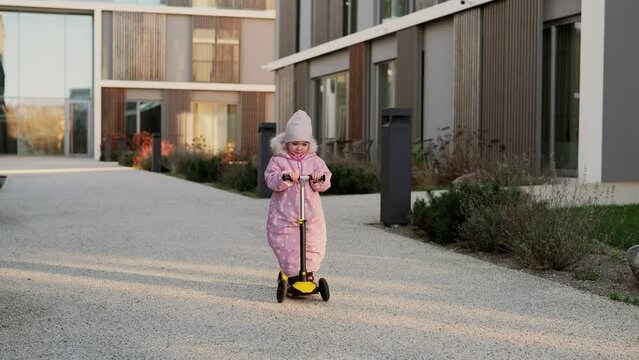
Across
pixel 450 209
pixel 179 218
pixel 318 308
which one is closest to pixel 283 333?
pixel 318 308

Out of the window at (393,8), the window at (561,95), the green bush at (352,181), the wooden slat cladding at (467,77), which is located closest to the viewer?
the green bush at (352,181)

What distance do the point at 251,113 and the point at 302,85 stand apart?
1525 cm

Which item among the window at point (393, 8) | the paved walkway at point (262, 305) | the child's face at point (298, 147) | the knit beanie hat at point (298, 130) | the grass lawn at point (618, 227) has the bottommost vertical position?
the paved walkway at point (262, 305)

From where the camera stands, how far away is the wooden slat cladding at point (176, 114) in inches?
1624

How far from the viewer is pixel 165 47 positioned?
41.5m

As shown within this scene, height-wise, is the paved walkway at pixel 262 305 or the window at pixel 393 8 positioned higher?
the window at pixel 393 8

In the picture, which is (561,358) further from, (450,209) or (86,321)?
(450,209)

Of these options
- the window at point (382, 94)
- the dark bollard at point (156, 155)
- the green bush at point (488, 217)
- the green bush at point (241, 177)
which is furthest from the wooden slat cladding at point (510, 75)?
the dark bollard at point (156, 155)

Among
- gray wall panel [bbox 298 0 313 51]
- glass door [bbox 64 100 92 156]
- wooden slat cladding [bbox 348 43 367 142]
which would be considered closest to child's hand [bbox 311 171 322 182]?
wooden slat cladding [bbox 348 43 367 142]

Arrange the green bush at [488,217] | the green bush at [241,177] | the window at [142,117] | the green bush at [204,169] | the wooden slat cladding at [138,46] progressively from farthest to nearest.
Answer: the window at [142,117]
the wooden slat cladding at [138,46]
the green bush at [204,169]
the green bush at [241,177]
the green bush at [488,217]

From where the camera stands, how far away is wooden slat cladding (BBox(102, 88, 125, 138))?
40625mm

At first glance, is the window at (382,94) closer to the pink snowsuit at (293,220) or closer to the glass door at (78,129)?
the pink snowsuit at (293,220)

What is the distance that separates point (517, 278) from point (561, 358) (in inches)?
89.1

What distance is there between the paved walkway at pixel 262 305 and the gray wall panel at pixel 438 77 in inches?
405
